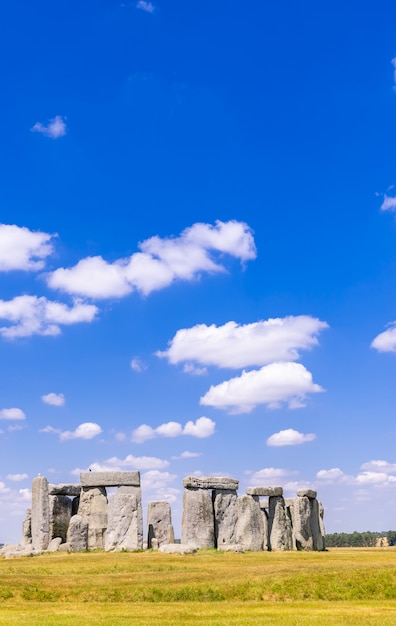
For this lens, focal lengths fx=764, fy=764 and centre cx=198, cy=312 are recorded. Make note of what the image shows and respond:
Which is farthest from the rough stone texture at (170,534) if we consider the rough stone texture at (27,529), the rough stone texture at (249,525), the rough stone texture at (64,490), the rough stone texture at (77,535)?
the rough stone texture at (27,529)

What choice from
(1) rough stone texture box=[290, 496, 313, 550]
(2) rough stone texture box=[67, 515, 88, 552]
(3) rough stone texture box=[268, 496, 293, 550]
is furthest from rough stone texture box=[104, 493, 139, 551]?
(1) rough stone texture box=[290, 496, 313, 550]

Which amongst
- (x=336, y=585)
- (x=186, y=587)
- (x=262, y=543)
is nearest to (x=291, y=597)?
(x=336, y=585)

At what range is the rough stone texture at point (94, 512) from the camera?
115ft

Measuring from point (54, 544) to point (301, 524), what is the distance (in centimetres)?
1179

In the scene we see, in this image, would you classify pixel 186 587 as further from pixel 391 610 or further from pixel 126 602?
pixel 391 610

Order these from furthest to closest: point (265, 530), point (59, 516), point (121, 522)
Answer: point (59, 516)
point (265, 530)
point (121, 522)

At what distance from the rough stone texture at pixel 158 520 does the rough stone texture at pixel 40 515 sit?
16.3 feet

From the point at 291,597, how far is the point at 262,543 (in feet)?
48.1

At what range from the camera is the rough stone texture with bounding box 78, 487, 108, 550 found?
34906 mm

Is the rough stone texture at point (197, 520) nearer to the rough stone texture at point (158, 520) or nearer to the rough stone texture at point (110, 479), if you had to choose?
the rough stone texture at point (158, 520)

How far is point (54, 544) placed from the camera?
3531 centimetres

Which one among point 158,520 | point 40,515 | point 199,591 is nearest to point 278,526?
point 158,520

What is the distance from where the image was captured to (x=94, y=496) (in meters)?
35.7

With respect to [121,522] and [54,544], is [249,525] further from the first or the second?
[54,544]
